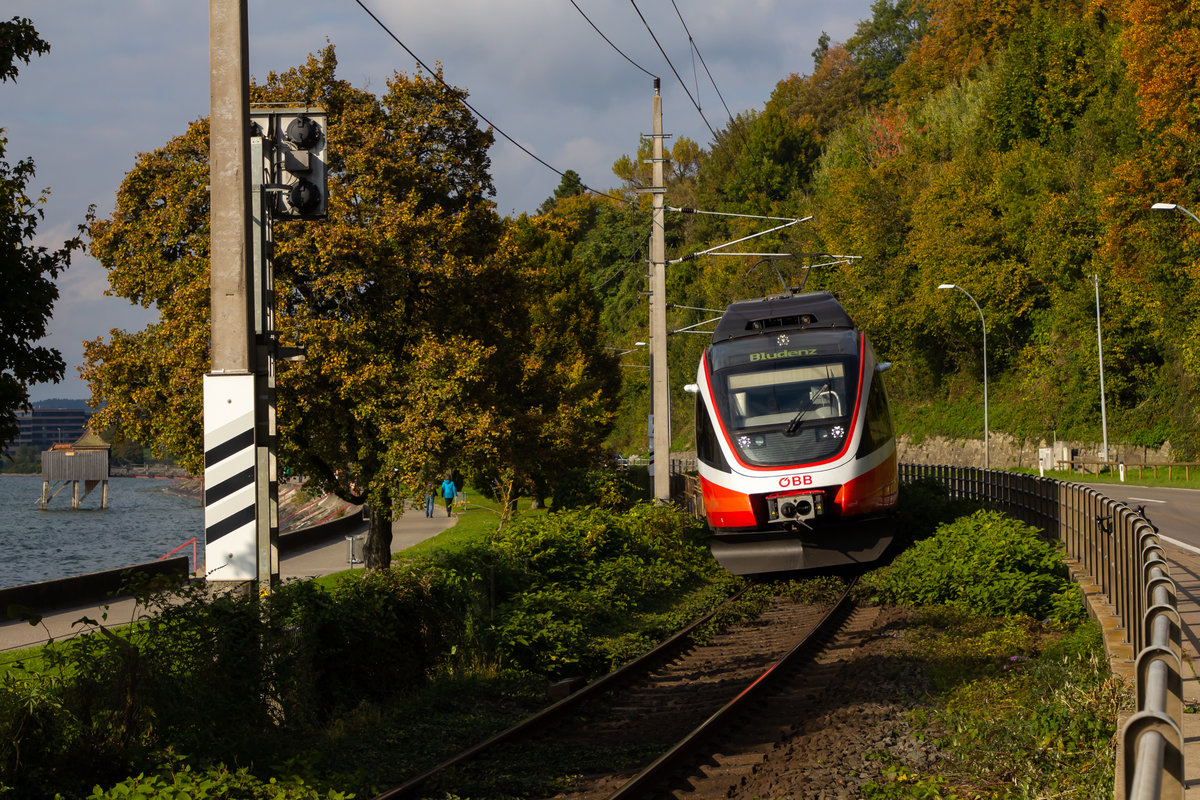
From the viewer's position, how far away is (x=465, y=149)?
2253cm

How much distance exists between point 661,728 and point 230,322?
498cm

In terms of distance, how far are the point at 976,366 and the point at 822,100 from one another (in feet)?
164

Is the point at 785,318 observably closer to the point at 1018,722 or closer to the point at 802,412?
the point at 802,412

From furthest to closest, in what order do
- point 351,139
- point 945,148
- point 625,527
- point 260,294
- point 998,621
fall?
point 945,148, point 351,139, point 625,527, point 998,621, point 260,294

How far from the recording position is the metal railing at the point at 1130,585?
11.6 feet

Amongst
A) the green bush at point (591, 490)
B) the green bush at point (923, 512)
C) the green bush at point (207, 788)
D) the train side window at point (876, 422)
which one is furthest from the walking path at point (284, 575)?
the green bush at point (923, 512)

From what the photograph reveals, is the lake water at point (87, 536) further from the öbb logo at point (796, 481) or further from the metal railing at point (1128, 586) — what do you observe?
Answer: the metal railing at point (1128, 586)

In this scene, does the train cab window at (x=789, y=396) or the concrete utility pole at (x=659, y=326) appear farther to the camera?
the concrete utility pole at (x=659, y=326)

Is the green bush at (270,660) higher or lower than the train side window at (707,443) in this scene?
lower

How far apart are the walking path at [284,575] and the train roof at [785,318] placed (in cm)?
808

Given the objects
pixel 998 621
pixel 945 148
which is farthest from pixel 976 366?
pixel 998 621

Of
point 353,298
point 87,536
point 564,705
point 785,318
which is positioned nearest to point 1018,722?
point 564,705

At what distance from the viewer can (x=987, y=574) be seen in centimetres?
1485

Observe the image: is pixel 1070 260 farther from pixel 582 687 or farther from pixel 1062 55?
pixel 582 687
